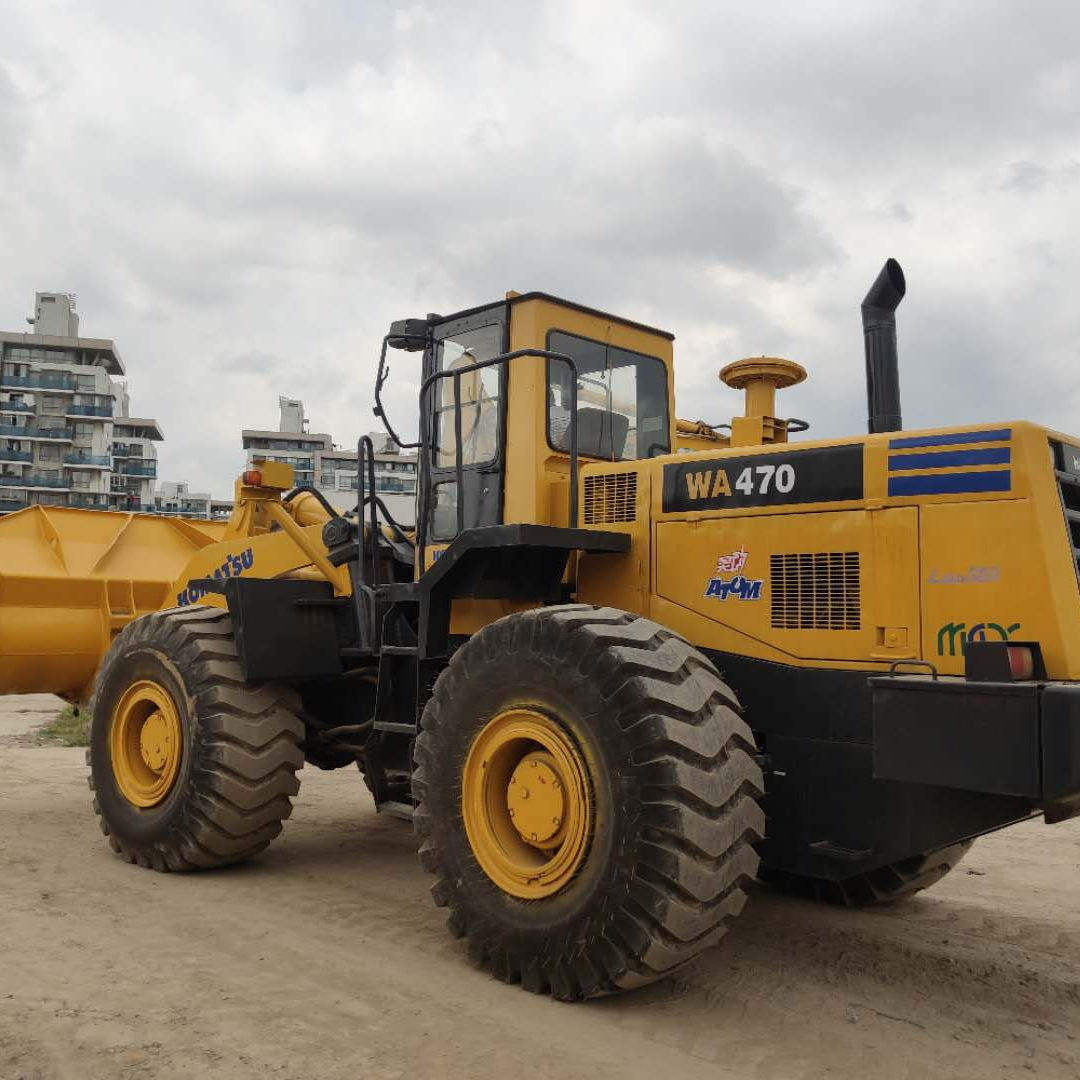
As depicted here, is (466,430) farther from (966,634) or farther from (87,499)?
(87,499)

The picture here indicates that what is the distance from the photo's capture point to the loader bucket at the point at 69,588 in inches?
354

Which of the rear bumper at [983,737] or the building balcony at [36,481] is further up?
the building balcony at [36,481]

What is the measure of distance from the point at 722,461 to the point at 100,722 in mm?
4716

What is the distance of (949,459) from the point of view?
14.6 ft

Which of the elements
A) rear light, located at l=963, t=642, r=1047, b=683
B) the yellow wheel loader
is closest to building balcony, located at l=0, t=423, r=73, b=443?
the yellow wheel loader

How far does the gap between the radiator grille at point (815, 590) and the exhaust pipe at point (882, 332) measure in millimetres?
967

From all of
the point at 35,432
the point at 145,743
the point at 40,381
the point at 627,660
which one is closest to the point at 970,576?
the point at 627,660

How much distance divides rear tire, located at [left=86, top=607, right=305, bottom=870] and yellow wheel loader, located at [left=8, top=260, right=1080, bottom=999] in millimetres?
20

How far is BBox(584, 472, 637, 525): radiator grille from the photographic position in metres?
5.63

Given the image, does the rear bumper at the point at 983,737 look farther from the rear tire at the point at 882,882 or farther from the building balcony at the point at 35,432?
the building balcony at the point at 35,432

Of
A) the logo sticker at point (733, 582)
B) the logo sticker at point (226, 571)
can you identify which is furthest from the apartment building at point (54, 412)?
the logo sticker at point (733, 582)

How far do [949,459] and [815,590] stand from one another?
2.68 feet

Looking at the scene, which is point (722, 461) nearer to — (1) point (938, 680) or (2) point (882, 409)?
(2) point (882, 409)

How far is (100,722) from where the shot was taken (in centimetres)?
729
